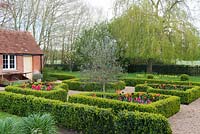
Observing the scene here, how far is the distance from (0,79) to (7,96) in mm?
9192

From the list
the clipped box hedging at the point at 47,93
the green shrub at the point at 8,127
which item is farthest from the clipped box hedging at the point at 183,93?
the green shrub at the point at 8,127

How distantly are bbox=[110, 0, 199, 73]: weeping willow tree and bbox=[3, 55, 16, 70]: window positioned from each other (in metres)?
10.6

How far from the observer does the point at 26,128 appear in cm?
496

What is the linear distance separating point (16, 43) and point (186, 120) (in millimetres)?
16302

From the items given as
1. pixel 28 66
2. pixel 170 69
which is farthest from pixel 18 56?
pixel 170 69

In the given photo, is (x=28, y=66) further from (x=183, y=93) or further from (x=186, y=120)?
(x=186, y=120)

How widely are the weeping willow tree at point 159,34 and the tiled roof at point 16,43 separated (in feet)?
29.7

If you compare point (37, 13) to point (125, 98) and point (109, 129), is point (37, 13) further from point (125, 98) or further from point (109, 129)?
point (109, 129)

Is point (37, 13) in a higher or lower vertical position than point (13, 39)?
higher

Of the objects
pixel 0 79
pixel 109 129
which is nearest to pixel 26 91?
pixel 109 129

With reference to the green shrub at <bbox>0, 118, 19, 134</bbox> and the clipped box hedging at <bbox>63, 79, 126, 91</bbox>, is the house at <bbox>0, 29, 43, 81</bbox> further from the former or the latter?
the green shrub at <bbox>0, 118, 19, 134</bbox>

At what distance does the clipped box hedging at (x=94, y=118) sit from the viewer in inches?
223

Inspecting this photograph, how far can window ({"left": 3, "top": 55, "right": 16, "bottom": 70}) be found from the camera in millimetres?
A: 18453

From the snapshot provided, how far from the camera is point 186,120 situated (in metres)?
8.12
